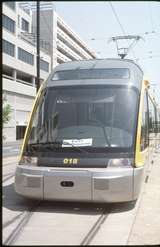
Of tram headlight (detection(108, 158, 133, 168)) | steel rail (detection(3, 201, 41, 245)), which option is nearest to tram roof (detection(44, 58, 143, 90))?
tram headlight (detection(108, 158, 133, 168))

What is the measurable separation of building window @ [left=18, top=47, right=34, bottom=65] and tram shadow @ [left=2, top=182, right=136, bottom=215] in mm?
54447

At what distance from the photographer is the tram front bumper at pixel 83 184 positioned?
7.52 metres

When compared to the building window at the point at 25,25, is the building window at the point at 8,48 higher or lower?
lower

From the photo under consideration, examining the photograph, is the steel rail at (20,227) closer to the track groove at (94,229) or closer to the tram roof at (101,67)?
the track groove at (94,229)

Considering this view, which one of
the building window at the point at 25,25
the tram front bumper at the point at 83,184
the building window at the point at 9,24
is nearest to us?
the tram front bumper at the point at 83,184

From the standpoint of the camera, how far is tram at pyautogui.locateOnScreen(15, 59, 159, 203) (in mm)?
7586

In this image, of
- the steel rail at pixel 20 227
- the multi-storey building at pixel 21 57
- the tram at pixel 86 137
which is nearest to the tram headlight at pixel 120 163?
the tram at pixel 86 137

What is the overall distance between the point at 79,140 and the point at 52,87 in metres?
1.47

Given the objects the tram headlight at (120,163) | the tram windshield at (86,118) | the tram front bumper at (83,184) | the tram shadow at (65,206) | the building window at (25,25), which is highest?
the building window at (25,25)

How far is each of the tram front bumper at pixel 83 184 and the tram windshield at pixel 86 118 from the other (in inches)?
21.7

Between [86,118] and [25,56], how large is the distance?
5697 cm

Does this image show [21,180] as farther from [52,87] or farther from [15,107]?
[15,107]

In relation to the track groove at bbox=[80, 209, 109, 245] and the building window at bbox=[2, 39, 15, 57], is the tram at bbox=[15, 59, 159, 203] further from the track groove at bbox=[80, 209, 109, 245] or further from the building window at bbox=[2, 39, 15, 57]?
the building window at bbox=[2, 39, 15, 57]

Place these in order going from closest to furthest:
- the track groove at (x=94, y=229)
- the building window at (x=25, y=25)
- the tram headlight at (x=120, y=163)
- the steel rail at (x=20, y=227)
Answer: the steel rail at (x=20, y=227)
the track groove at (x=94, y=229)
the tram headlight at (x=120, y=163)
the building window at (x=25, y=25)
